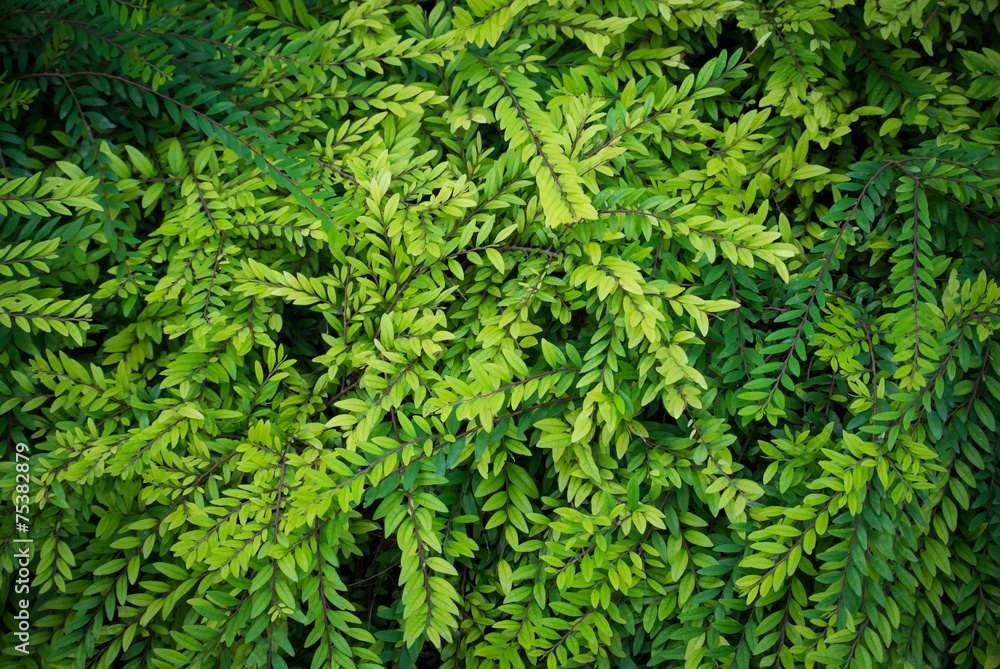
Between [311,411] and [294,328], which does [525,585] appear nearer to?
[311,411]

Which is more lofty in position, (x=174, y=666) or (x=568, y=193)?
(x=568, y=193)

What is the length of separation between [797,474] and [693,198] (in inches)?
28.4

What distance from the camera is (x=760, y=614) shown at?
1454 mm

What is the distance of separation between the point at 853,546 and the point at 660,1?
131 cm

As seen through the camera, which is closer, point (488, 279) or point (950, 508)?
point (950, 508)

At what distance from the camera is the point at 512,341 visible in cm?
143

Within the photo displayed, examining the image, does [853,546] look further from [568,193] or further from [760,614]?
[568,193]

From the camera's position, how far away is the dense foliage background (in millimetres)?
1403

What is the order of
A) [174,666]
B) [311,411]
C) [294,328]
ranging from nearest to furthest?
[174,666] < [311,411] < [294,328]

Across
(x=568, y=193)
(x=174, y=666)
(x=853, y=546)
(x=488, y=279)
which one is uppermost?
(x=568, y=193)

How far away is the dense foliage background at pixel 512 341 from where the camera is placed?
140cm

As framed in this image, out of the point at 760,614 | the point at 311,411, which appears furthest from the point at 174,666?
the point at 760,614

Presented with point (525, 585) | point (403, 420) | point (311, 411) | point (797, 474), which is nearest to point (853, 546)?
point (797, 474)

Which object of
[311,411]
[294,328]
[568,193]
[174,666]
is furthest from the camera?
[294,328]
